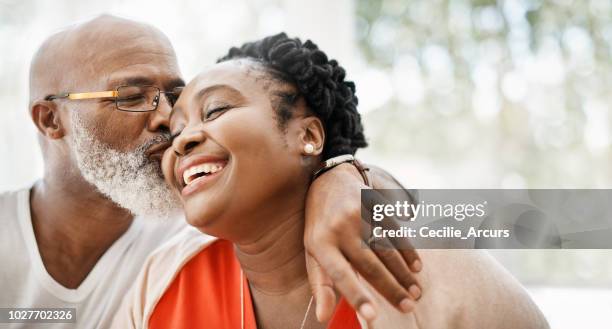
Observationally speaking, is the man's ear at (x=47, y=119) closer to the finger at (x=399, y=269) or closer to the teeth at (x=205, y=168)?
the teeth at (x=205, y=168)

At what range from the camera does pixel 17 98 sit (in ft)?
4.48

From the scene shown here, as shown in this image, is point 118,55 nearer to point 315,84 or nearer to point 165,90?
point 165,90

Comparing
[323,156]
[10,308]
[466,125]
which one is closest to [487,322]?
[323,156]

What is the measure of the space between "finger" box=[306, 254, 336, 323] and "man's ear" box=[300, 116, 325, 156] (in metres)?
0.19

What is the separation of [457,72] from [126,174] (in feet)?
3.04

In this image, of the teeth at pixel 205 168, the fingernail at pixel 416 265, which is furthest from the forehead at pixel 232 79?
the fingernail at pixel 416 265

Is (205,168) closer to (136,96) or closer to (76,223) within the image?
(136,96)

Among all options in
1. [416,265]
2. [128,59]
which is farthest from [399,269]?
[128,59]

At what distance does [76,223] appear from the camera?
116 centimetres

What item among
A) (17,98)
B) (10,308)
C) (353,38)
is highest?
(353,38)

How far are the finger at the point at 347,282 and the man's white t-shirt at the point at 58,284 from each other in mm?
487

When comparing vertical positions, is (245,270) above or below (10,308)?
above

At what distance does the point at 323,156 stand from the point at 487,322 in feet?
1.07

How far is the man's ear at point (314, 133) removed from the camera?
34.6 inches
